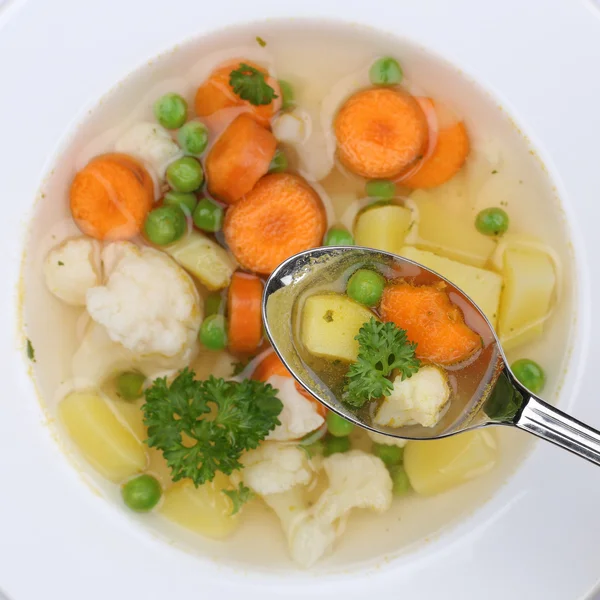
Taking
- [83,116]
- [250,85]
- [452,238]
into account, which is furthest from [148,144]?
[452,238]

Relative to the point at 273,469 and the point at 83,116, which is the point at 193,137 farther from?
the point at 273,469

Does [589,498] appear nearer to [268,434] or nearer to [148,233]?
[268,434]

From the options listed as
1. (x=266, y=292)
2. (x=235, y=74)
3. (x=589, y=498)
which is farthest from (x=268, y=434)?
(x=235, y=74)

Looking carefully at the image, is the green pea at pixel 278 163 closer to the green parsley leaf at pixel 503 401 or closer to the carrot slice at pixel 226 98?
the carrot slice at pixel 226 98

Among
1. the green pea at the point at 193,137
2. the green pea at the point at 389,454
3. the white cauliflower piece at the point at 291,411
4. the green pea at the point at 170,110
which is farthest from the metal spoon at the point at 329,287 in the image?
the green pea at the point at 170,110

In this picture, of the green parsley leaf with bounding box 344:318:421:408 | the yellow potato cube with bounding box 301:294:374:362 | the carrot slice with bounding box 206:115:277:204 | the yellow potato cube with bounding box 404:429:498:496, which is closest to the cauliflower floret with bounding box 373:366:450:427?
the green parsley leaf with bounding box 344:318:421:408

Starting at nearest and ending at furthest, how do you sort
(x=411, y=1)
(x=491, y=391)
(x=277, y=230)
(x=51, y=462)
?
(x=491, y=391)
(x=411, y=1)
(x=51, y=462)
(x=277, y=230)
